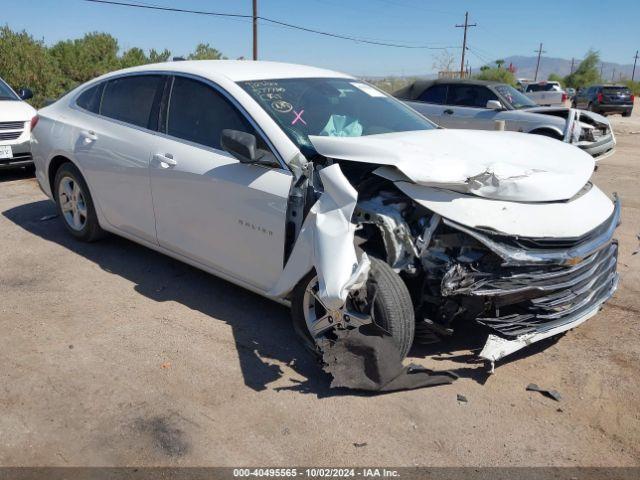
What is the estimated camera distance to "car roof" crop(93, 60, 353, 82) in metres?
4.20

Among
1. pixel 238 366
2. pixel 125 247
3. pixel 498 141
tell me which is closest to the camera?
pixel 238 366

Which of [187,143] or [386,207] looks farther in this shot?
[187,143]

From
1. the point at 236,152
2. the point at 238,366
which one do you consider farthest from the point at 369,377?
the point at 236,152

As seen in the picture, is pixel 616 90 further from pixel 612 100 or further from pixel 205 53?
pixel 205 53

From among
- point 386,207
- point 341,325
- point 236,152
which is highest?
point 236,152

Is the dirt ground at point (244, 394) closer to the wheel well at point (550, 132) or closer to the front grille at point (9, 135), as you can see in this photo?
the front grille at point (9, 135)

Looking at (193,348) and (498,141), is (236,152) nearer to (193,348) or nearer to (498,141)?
(193,348)

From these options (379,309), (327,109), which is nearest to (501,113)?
(327,109)

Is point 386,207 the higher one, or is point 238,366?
point 386,207

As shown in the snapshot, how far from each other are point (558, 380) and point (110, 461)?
8.10 ft

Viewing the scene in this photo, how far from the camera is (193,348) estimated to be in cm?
370

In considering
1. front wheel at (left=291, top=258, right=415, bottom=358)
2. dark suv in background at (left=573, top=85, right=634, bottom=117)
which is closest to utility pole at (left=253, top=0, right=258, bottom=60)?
dark suv in background at (left=573, top=85, right=634, bottom=117)

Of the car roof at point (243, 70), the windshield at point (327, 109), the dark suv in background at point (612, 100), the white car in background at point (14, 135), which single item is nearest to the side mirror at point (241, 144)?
the windshield at point (327, 109)

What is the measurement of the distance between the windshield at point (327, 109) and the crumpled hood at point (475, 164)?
297 mm
